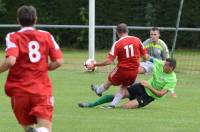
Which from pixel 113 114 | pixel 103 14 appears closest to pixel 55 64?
pixel 113 114

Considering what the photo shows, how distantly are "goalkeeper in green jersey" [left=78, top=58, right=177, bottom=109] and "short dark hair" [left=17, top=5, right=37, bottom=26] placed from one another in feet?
19.1

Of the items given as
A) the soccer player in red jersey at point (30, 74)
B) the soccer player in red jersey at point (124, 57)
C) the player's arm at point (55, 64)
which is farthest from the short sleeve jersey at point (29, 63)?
the soccer player in red jersey at point (124, 57)

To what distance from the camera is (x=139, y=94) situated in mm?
13188

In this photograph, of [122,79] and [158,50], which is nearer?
[122,79]

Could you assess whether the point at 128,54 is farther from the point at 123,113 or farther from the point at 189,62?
the point at 189,62

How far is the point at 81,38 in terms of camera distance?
3419 cm

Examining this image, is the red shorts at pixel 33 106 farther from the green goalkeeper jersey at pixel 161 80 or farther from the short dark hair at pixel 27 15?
the green goalkeeper jersey at pixel 161 80

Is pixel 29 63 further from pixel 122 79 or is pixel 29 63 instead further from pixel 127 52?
pixel 122 79

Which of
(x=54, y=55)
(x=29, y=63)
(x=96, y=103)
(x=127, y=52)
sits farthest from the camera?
(x=96, y=103)

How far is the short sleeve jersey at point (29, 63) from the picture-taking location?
289 inches

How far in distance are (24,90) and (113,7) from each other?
1156 inches

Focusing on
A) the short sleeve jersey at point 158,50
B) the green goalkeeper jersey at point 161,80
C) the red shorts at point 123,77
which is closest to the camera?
the red shorts at point 123,77

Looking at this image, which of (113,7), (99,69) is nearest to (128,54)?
(99,69)

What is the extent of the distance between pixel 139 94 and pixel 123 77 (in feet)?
1.63
